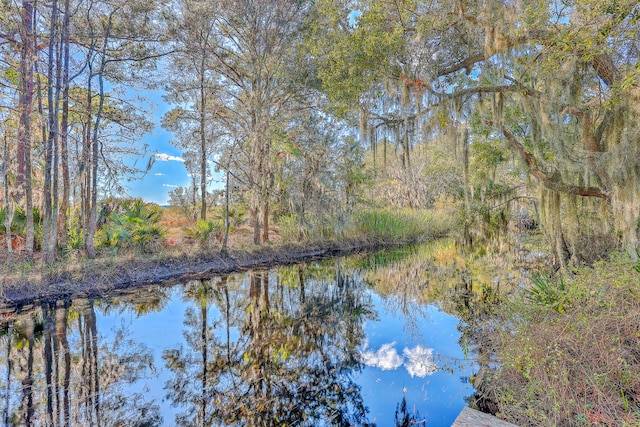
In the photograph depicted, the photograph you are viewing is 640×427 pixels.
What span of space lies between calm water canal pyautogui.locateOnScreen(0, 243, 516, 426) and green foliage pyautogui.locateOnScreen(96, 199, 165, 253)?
6.54 ft

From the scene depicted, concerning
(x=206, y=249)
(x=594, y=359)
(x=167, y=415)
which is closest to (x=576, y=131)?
(x=594, y=359)

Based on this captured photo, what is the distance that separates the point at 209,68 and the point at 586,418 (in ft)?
37.4

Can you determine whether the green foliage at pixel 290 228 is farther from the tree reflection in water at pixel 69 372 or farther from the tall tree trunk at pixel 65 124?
the tree reflection in water at pixel 69 372

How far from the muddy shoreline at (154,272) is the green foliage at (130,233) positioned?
596 millimetres

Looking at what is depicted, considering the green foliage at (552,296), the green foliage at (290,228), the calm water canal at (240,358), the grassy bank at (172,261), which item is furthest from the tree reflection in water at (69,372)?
the green foliage at (290,228)

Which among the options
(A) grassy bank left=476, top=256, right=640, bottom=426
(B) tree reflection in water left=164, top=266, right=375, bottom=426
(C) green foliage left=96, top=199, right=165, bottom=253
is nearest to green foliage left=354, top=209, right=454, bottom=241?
(B) tree reflection in water left=164, top=266, right=375, bottom=426

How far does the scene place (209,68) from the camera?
10133 mm

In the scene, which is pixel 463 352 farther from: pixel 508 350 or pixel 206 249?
pixel 206 249

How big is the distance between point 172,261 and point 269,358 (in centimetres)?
512

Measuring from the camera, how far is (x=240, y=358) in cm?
375

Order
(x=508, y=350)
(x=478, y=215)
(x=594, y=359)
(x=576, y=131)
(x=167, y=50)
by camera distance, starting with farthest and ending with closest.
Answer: (x=478, y=215)
(x=167, y=50)
(x=576, y=131)
(x=508, y=350)
(x=594, y=359)

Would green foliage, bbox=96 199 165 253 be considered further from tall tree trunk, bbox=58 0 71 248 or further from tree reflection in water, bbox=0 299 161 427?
tree reflection in water, bbox=0 299 161 427

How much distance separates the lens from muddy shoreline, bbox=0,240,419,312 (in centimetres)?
551

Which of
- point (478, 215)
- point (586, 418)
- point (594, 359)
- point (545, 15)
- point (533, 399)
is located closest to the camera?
point (586, 418)
